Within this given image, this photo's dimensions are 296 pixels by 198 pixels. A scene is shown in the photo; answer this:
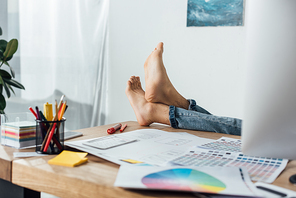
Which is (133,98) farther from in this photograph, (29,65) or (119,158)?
(29,65)

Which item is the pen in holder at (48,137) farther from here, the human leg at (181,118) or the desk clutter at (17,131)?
the human leg at (181,118)

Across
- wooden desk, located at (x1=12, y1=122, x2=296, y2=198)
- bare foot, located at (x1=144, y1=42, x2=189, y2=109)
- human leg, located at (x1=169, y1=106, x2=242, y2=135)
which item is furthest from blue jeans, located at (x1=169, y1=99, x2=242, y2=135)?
wooden desk, located at (x1=12, y1=122, x2=296, y2=198)

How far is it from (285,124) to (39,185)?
47cm

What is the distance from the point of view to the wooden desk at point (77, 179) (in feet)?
1.36

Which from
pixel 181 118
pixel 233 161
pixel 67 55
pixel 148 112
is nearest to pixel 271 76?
pixel 233 161

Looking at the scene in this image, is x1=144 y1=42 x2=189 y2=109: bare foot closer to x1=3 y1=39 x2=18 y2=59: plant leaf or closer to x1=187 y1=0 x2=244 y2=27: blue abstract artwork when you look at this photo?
x1=3 y1=39 x2=18 y2=59: plant leaf

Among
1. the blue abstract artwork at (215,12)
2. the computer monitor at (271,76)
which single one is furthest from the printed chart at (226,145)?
the blue abstract artwork at (215,12)

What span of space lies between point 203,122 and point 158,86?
0.29 m

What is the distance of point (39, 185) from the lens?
1.60ft

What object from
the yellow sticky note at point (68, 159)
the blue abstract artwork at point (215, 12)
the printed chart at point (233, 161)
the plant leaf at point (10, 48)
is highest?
the blue abstract artwork at point (215, 12)

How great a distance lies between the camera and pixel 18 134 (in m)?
0.64

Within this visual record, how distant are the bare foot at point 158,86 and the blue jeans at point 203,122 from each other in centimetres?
13

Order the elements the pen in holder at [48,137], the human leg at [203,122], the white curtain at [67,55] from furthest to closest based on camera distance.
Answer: the white curtain at [67,55] → the human leg at [203,122] → the pen in holder at [48,137]

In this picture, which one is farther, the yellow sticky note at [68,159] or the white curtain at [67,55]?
the white curtain at [67,55]
